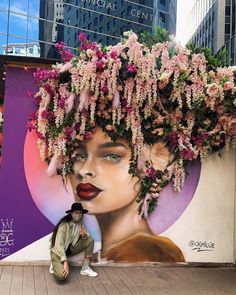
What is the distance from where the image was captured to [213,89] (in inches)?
287

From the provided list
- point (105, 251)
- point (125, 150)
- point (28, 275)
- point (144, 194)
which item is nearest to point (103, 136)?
point (125, 150)

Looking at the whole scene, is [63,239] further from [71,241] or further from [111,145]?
[111,145]

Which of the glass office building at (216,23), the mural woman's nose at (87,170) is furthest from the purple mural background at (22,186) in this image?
the glass office building at (216,23)

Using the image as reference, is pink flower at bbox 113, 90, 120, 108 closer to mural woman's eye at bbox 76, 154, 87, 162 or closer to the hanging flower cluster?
the hanging flower cluster

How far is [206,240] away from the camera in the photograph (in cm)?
823

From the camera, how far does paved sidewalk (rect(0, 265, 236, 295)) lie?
6355 mm

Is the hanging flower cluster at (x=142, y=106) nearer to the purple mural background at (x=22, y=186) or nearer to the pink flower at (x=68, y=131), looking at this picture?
the pink flower at (x=68, y=131)

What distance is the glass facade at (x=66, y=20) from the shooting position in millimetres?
35281

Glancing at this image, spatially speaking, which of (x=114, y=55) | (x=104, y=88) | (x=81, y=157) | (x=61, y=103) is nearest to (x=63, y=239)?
(x=81, y=157)

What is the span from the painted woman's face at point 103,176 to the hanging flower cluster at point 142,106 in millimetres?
152

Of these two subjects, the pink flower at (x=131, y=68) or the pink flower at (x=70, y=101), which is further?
the pink flower at (x=70, y=101)

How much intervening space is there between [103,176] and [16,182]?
59.4 inches

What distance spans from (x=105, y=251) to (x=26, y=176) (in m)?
1.93
